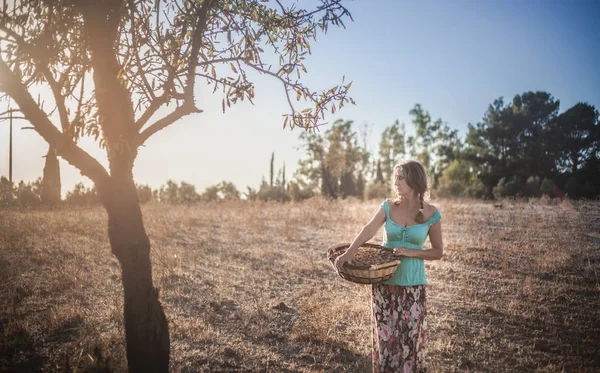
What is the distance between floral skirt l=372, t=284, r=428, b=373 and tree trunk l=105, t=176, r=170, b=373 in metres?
2.05

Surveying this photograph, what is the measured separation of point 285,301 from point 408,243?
3.44 metres

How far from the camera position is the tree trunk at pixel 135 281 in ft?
9.53

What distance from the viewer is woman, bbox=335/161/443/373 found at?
107 inches

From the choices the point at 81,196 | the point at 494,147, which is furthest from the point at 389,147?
the point at 81,196

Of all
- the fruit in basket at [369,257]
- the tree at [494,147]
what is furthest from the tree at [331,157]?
the fruit in basket at [369,257]

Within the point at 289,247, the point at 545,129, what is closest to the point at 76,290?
the point at 289,247

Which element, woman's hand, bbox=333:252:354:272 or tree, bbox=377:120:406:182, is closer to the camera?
woman's hand, bbox=333:252:354:272

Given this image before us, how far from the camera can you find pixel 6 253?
7.41 metres

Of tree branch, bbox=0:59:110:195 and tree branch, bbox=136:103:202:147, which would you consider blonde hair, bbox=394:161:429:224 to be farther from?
tree branch, bbox=0:59:110:195

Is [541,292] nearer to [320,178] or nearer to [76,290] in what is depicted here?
[76,290]

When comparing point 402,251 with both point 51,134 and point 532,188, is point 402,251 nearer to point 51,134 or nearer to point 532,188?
point 51,134

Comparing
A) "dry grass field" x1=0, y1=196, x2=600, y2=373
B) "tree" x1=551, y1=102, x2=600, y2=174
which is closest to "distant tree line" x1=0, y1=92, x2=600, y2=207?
"tree" x1=551, y1=102, x2=600, y2=174

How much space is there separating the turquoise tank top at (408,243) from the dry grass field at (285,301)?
1619mm

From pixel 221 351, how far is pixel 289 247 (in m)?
5.70
